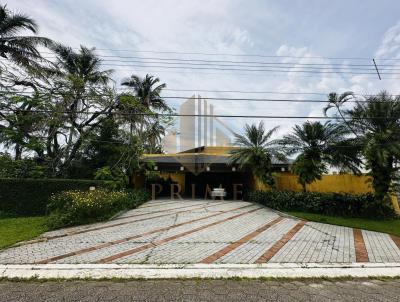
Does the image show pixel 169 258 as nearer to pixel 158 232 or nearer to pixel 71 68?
pixel 158 232

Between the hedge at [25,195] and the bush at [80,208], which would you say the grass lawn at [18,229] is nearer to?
the bush at [80,208]

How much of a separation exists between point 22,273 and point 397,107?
14.9 meters

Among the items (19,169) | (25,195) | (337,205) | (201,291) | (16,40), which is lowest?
(201,291)

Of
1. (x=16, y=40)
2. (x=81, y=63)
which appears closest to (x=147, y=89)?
(x=81, y=63)

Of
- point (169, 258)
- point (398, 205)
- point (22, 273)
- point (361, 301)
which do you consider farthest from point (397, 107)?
point (22, 273)

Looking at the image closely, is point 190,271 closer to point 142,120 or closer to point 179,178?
point 142,120

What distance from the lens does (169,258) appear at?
6008 mm

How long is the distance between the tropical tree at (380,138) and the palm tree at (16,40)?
1718cm

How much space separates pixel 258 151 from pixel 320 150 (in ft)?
11.1

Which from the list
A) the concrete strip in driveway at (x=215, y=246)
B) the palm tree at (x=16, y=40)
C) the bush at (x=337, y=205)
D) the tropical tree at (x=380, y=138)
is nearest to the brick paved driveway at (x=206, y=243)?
the concrete strip in driveway at (x=215, y=246)

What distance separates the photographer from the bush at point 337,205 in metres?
12.0

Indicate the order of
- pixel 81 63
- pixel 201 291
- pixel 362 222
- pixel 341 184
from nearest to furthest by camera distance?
pixel 201 291 < pixel 362 222 < pixel 341 184 < pixel 81 63

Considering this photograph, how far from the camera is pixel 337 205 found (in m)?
12.4

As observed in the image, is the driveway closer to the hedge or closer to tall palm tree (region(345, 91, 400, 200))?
tall palm tree (region(345, 91, 400, 200))
